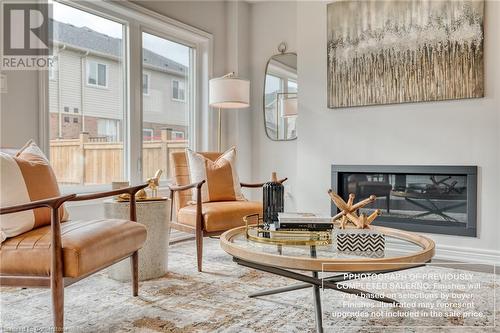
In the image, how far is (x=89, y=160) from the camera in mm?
3396

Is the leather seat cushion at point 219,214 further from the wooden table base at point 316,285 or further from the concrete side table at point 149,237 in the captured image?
the wooden table base at point 316,285

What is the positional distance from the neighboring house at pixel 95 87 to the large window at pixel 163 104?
0.03 ft

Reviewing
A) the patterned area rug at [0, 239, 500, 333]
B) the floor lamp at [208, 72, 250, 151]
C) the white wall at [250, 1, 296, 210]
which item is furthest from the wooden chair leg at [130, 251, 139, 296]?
the white wall at [250, 1, 296, 210]

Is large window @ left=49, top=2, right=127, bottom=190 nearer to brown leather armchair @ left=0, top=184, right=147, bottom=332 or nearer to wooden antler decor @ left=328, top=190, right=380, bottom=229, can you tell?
brown leather armchair @ left=0, top=184, right=147, bottom=332

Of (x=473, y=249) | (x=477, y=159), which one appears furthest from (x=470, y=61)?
(x=473, y=249)

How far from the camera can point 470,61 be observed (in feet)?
10.4

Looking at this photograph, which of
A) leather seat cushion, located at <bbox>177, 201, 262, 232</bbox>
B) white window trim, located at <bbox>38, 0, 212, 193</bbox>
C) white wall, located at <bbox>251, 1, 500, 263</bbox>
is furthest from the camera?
white window trim, located at <bbox>38, 0, 212, 193</bbox>

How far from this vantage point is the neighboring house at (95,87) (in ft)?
10.4

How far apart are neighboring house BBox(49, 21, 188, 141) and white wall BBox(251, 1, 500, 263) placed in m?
1.47

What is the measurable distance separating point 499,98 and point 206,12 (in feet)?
10.1

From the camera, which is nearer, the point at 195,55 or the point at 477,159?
the point at 477,159

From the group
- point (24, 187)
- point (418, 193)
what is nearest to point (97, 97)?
point (24, 187)

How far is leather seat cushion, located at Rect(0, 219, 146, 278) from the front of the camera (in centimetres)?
165

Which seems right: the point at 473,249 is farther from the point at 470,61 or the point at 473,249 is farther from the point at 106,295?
the point at 106,295
